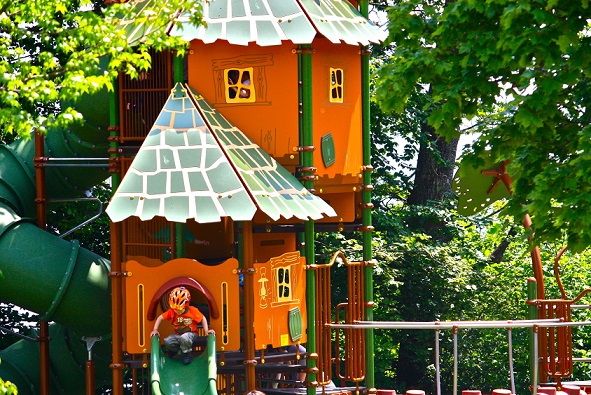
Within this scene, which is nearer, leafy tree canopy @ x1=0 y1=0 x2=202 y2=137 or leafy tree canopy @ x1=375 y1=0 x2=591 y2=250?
leafy tree canopy @ x1=0 y1=0 x2=202 y2=137

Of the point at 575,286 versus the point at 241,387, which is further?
the point at 575,286

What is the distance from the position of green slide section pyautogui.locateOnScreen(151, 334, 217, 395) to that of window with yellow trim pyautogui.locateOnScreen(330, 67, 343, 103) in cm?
342

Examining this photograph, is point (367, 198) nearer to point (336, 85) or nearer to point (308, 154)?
point (336, 85)

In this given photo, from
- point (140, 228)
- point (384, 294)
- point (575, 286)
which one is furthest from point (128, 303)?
point (575, 286)

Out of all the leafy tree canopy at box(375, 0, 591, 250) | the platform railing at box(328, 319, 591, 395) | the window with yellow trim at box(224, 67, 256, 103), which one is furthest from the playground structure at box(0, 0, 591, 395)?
the leafy tree canopy at box(375, 0, 591, 250)

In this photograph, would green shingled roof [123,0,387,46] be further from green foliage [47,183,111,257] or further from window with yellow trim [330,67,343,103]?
green foliage [47,183,111,257]

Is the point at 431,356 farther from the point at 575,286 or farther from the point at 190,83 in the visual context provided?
the point at 190,83

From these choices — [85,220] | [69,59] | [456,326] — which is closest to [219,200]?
[69,59]

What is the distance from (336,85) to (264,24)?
1.29 metres

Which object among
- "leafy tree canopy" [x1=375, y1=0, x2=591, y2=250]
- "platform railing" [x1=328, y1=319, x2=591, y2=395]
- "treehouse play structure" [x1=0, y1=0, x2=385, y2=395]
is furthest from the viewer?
"platform railing" [x1=328, y1=319, x2=591, y2=395]

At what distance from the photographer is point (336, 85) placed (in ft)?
47.2

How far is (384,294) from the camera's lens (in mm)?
22344

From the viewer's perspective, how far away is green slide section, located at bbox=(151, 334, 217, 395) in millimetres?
12172

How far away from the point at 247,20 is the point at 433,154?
10086 mm
